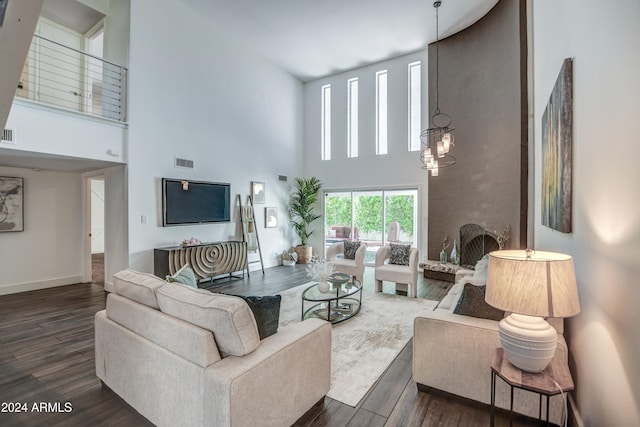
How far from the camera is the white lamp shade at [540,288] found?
4.62 feet

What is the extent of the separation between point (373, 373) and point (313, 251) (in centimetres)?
597

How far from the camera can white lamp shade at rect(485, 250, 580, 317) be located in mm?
1408

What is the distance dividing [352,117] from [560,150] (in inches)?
249

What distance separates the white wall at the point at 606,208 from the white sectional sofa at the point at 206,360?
152 centimetres

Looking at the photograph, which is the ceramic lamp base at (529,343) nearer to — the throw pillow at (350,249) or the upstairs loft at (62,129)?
the throw pillow at (350,249)

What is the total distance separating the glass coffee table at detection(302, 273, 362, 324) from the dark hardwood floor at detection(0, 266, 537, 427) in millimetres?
1001

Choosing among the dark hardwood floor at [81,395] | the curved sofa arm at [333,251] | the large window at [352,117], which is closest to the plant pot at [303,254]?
the curved sofa arm at [333,251]

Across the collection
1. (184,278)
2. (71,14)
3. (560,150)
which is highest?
(71,14)

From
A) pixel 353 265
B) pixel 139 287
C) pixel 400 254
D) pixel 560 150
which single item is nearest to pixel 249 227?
→ pixel 353 265

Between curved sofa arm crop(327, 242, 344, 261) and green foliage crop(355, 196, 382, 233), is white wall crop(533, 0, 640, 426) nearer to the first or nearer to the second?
curved sofa arm crop(327, 242, 344, 261)

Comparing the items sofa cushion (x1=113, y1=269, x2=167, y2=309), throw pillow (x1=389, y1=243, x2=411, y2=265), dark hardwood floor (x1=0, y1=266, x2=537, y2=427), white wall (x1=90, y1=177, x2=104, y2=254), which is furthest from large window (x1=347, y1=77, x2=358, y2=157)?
white wall (x1=90, y1=177, x2=104, y2=254)

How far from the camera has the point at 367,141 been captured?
25.3ft

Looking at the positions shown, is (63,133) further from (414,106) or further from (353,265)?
(414,106)

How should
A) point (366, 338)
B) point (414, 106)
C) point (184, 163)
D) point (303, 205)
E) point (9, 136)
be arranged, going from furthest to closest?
point (303, 205) → point (414, 106) → point (184, 163) → point (9, 136) → point (366, 338)
